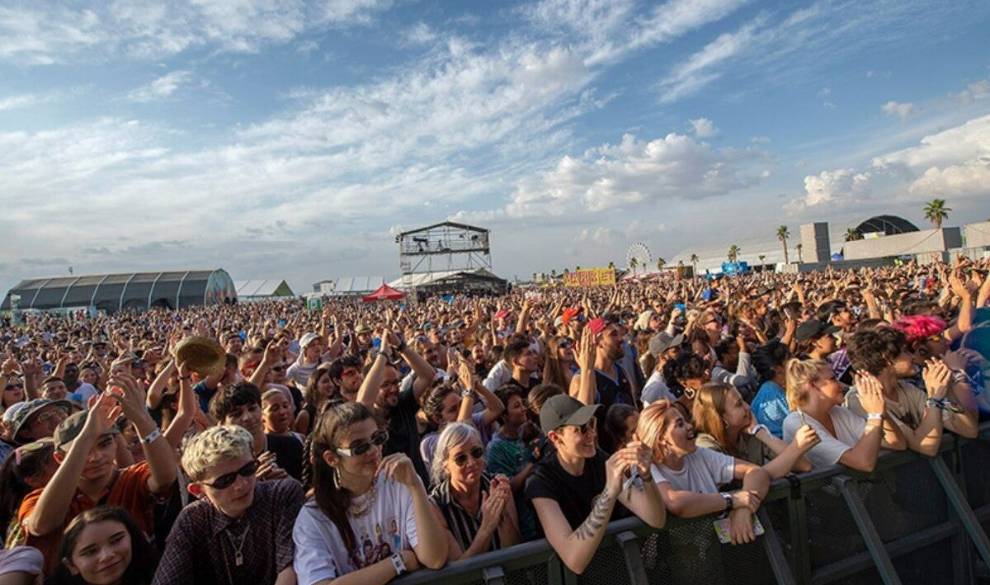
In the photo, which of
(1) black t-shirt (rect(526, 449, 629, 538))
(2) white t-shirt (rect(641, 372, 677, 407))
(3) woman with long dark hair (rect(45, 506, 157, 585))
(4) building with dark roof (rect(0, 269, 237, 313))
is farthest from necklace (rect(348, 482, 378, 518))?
(4) building with dark roof (rect(0, 269, 237, 313))

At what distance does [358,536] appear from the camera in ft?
7.89

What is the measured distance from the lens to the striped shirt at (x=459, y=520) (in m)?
2.65

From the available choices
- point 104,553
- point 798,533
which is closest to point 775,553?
point 798,533

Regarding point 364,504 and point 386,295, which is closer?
point 364,504

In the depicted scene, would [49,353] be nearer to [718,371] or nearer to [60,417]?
[60,417]

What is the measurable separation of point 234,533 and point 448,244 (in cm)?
4933

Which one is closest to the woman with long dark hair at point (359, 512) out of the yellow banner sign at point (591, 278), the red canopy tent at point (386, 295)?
the red canopy tent at point (386, 295)

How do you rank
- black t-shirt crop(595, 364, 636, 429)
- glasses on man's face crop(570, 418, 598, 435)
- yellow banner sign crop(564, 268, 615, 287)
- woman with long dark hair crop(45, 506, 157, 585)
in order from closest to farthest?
woman with long dark hair crop(45, 506, 157, 585) → glasses on man's face crop(570, 418, 598, 435) → black t-shirt crop(595, 364, 636, 429) → yellow banner sign crop(564, 268, 615, 287)

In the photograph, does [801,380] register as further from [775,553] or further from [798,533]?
[775,553]

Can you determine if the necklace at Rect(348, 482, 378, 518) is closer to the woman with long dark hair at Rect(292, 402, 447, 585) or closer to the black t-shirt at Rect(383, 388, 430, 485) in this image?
the woman with long dark hair at Rect(292, 402, 447, 585)

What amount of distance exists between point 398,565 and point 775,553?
5.88 ft

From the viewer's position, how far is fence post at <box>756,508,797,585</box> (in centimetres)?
262

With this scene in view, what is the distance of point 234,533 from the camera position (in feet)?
7.92

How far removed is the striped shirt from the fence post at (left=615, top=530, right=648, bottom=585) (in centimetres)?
60
